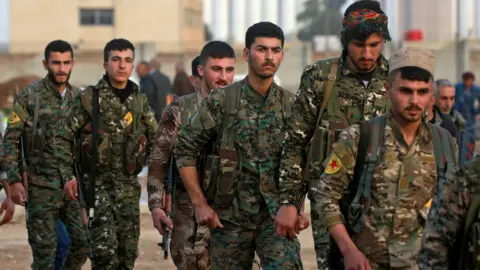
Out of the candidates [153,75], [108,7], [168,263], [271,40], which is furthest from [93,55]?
[271,40]

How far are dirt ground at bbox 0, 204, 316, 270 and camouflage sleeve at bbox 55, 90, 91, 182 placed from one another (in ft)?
9.18

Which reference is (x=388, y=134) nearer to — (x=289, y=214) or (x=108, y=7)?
(x=289, y=214)

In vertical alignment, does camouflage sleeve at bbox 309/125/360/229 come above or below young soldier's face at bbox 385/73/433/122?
below

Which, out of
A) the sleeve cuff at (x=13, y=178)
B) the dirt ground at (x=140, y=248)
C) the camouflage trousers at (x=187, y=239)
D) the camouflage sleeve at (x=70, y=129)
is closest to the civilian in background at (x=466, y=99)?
the dirt ground at (x=140, y=248)

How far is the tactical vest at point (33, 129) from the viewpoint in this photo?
1032 centimetres

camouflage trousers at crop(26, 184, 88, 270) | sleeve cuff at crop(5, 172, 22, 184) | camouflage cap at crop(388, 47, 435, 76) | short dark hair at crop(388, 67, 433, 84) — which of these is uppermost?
camouflage cap at crop(388, 47, 435, 76)

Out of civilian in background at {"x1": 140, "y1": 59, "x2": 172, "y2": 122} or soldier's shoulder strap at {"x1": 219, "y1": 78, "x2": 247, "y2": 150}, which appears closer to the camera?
soldier's shoulder strap at {"x1": 219, "y1": 78, "x2": 247, "y2": 150}

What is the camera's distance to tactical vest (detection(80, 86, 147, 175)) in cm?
931

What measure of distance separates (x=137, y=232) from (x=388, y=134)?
4321 mm

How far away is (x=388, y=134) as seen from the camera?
5.45 m

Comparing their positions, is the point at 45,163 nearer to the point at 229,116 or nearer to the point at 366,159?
the point at 229,116

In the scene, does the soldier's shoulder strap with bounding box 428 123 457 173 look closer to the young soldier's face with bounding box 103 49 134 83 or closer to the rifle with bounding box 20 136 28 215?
the young soldier's face with bounding box 103 49 134 83

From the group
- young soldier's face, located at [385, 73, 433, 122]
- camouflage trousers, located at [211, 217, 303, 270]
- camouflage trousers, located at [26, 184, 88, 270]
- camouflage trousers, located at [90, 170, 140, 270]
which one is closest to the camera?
young soldier's face, located at [385, 73, 433, 122]

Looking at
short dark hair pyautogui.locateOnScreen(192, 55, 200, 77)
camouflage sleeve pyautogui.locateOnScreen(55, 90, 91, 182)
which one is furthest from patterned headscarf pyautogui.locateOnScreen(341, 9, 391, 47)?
camouflage sleeve pyautogui.locateOnScreen(55, 90, 91, 182)
